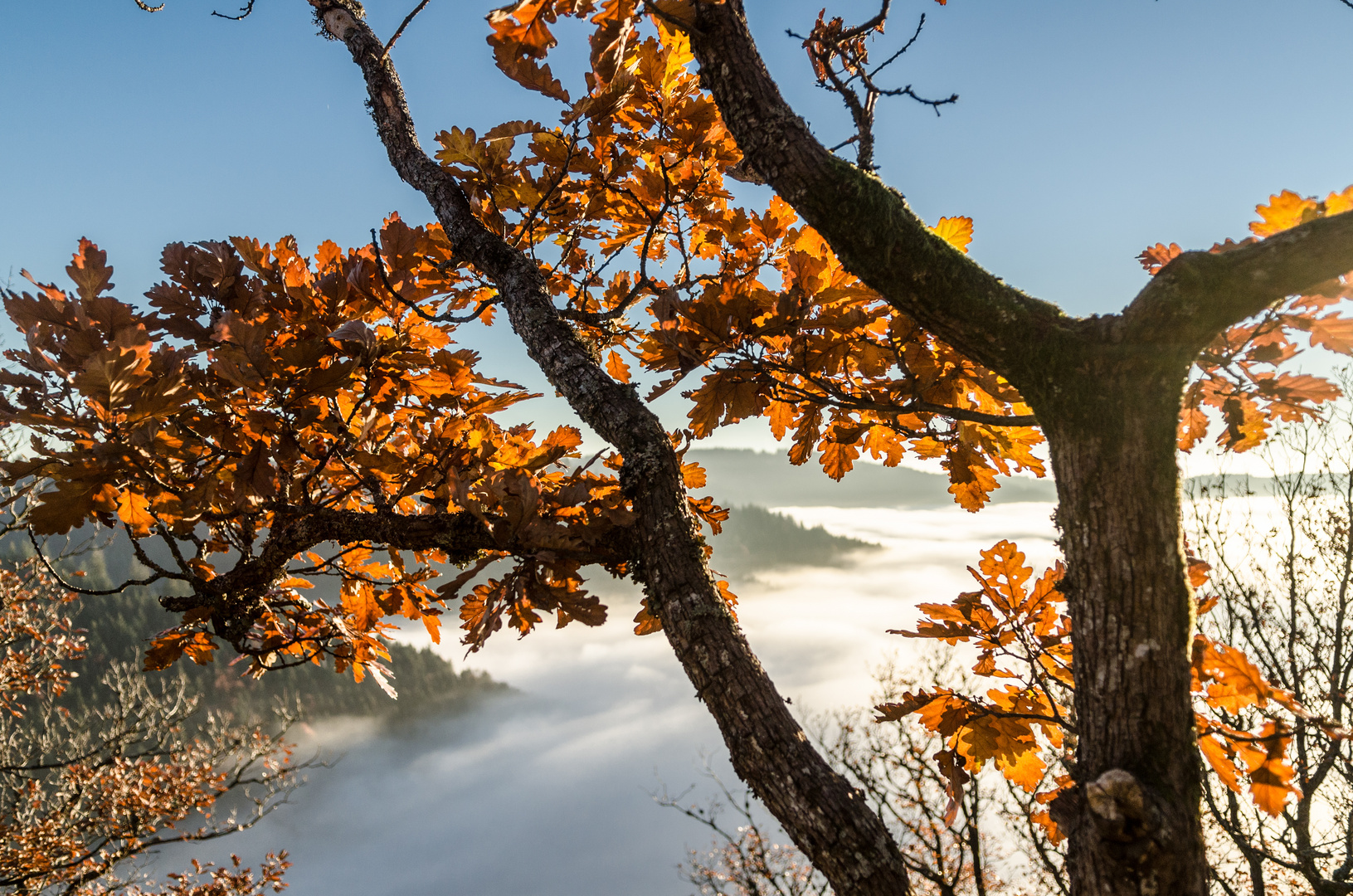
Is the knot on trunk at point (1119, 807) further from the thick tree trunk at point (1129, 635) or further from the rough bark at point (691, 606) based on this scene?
the rough bark at point (691, 606)

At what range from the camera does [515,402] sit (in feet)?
6.48

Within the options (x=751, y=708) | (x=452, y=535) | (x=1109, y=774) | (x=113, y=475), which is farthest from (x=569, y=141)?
(x=1109, y=774)

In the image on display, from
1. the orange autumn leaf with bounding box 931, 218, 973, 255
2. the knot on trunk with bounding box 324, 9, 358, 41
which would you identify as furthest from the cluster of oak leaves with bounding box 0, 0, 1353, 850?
the knot on trunk with bounding box 324, 9, 358, 41

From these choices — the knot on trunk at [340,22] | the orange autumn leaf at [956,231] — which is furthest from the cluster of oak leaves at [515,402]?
the knot on trunk at [340,22]

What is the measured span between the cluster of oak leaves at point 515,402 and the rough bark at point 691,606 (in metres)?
0.11

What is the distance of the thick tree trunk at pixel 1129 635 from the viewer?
910 mm

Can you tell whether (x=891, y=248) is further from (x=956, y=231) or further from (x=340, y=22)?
(x=340, y=22)

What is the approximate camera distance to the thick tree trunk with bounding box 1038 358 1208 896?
910 mm

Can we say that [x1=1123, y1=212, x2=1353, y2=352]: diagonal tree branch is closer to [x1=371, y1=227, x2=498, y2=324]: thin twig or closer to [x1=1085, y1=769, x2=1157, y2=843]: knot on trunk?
[x1=1085, y1=769, x2=1157, y2=843]: knot on trunk

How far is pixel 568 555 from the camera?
1.40m

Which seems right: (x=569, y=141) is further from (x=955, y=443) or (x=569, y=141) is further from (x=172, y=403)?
(x=955, y=443)

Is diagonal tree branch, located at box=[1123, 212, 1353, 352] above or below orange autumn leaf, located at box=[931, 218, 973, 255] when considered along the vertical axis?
below

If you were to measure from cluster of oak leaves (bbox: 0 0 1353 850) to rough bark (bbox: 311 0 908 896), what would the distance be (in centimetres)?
11

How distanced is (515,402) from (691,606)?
3.16 feet
